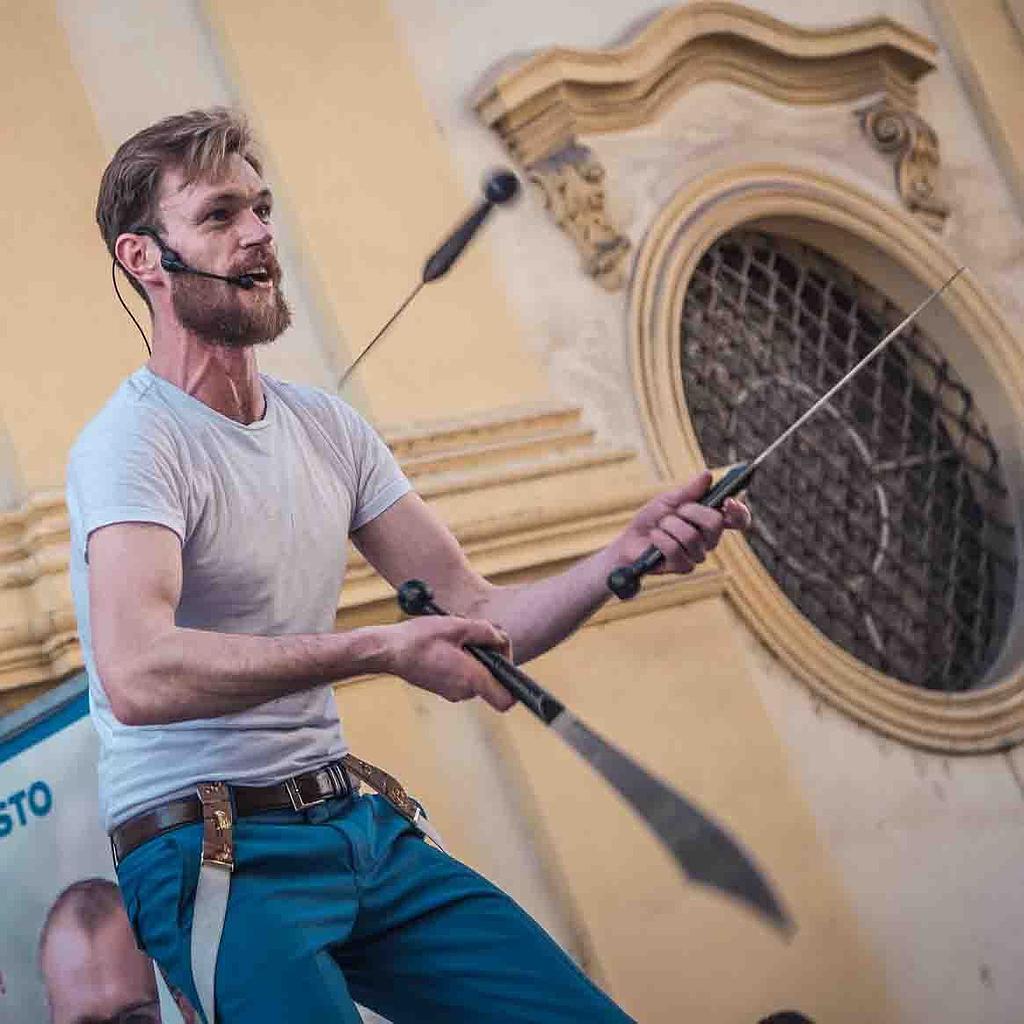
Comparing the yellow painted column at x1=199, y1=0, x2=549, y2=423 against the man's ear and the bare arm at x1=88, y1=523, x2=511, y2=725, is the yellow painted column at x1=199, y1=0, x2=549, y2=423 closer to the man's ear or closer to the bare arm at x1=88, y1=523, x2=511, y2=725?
the man's ear

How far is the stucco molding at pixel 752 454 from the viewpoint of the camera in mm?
5488

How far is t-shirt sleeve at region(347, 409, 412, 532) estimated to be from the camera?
3.16 meters

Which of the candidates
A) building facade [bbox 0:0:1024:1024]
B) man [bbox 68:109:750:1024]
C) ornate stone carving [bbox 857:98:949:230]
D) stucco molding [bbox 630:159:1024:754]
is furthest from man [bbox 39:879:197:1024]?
ornate stone carving [bbox 857:98:949:230]

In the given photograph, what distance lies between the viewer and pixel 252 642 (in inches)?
102

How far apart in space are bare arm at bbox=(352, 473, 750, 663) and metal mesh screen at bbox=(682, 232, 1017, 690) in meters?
2.75

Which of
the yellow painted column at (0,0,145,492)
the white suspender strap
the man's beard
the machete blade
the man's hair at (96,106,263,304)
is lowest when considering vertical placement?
the machete blade

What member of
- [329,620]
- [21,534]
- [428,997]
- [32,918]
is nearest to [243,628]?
[329,620]

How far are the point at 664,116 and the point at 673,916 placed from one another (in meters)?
2.44

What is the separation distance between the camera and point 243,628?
9.23 ft

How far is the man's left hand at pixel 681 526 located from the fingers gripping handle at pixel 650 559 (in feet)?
0.05

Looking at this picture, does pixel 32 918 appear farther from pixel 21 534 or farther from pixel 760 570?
pixel 760 570

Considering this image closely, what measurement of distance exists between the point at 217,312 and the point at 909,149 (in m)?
4.05

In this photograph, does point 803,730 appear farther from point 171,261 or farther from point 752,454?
point 171,261

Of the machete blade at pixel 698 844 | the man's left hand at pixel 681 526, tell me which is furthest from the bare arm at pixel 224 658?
the man's left hand at pixel 681 526
